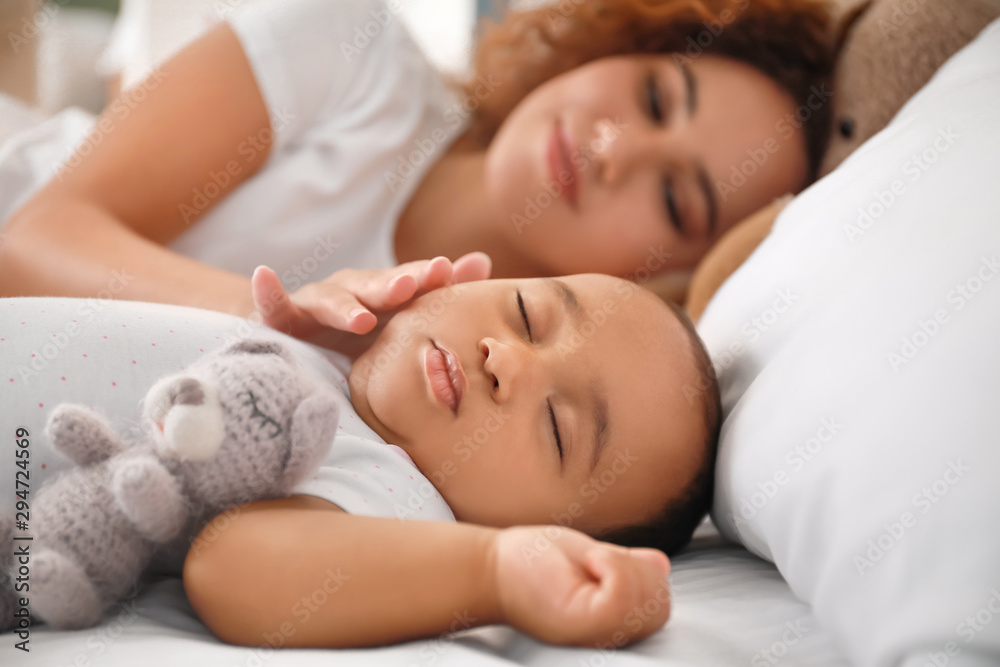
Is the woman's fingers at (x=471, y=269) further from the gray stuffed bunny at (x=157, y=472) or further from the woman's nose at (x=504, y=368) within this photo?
the gray stuffed bunny at (x=157, y=472)

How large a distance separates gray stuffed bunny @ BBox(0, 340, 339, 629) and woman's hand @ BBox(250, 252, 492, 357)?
0.29 meters

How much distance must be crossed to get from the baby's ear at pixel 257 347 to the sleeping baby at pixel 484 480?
5.0 inches

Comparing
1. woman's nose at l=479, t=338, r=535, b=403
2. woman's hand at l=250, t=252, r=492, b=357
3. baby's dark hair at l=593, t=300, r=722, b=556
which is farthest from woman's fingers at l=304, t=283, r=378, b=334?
baby's dark hair at l=593, t=300, r=722, b=556

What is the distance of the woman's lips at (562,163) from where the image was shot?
1.40 m

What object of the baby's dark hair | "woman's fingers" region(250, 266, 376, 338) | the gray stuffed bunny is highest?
the gray stuffed bunny

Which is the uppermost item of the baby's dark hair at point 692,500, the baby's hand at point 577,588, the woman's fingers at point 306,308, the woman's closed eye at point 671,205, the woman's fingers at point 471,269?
the woman's fingers at point 306,308

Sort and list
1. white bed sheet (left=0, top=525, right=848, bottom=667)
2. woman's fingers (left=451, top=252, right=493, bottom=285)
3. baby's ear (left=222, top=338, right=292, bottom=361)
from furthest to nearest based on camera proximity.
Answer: woman's fingers (left=451, top=252, right=493, bottom=285)
baby's ear (left=222, top=338, right=292, bottom=361)
white bed sheet (left=0, top=525, right=848, bottom=667)

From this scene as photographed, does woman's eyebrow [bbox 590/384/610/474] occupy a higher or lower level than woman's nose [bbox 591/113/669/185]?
lower

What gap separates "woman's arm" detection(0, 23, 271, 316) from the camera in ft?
3.89

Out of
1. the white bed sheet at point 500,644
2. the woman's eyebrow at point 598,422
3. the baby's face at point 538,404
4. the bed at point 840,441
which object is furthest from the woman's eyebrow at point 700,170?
the white bed sheet at point 500,644

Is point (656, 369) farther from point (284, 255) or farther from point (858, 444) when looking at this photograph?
point (284, 255)

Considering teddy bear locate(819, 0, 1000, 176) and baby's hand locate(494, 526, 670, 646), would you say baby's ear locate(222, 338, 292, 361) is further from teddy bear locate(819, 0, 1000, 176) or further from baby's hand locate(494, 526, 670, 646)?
teddy bear locate(819, 0, 1000, 176)

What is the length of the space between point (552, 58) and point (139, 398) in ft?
4.17

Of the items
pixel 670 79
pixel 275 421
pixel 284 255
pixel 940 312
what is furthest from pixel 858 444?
pixel 284 255
